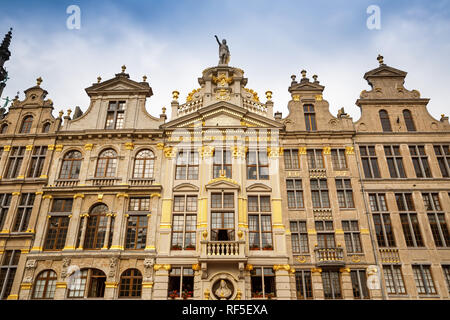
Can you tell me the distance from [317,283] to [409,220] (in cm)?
776

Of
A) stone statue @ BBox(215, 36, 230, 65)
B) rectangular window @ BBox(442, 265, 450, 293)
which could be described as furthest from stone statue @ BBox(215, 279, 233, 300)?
stone statue @ BBox(215, 36, 230, 65)

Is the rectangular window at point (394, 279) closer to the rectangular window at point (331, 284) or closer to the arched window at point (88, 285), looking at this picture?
the rectangular window at point (331, 284)

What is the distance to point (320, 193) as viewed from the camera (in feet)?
74.9

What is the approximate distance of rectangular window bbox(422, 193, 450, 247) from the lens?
21438 millimetres

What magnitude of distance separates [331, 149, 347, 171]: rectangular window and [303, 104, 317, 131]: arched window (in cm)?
246

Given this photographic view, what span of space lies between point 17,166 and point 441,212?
101 feet

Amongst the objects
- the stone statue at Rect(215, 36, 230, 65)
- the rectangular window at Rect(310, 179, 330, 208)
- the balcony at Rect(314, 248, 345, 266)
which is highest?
→ the stone statue at Rect(215, 36, 230, 65)

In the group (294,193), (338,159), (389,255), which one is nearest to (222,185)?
(294,193)

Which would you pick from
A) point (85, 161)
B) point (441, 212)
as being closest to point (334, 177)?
point (441, 212)

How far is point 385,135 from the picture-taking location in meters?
24.6

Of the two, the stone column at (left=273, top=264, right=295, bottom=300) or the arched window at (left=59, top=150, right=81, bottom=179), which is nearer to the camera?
the stone column at (left=273, top=264, right=295, bottom=300)

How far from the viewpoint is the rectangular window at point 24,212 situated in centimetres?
2231

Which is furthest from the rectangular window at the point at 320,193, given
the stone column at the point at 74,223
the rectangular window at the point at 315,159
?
the stone column at the point at 74,223

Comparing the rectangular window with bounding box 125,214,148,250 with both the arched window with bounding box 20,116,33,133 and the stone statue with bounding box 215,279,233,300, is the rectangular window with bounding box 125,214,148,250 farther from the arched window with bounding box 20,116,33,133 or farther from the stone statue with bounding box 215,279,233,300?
the arched window with bounding box 20,116,33,133
